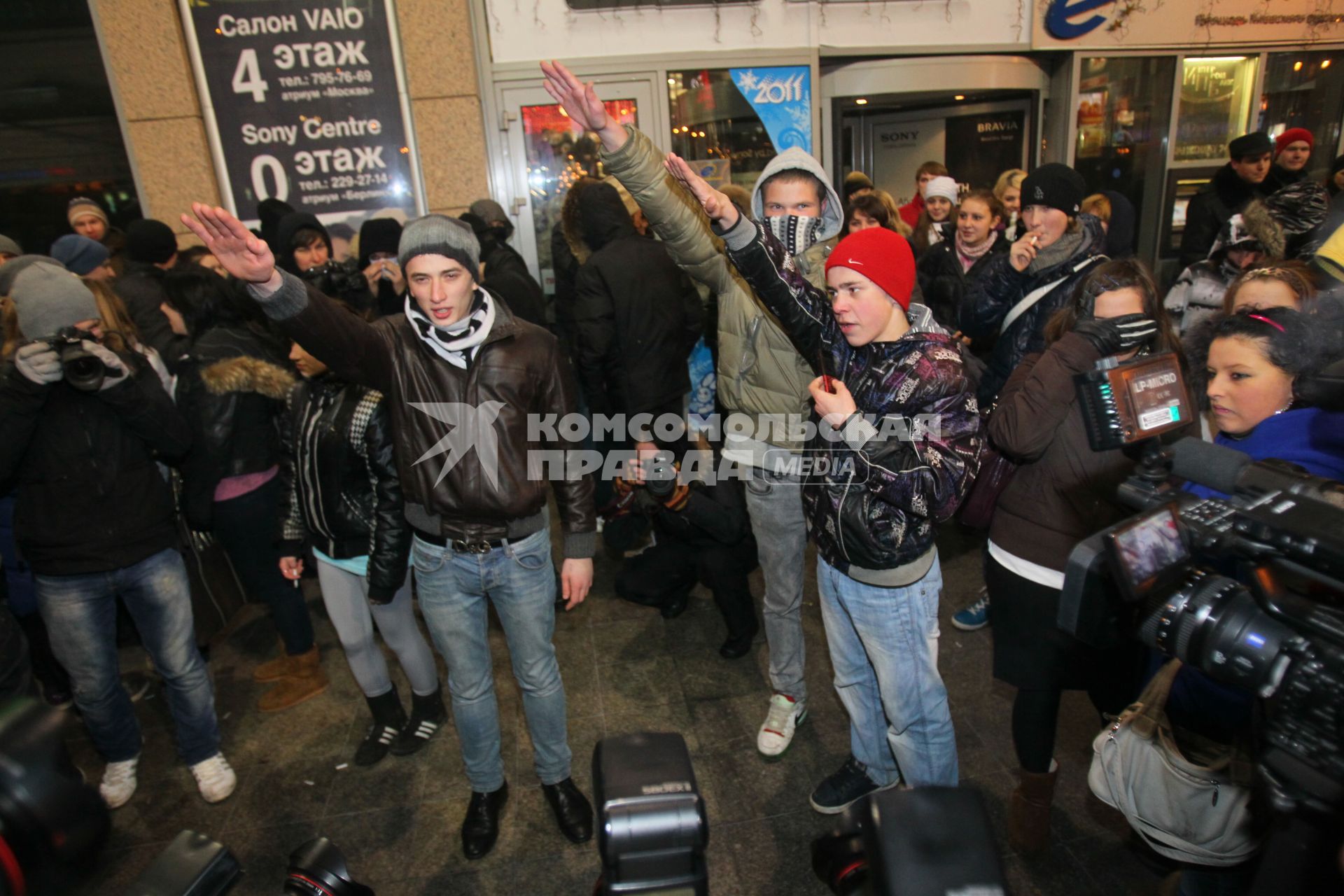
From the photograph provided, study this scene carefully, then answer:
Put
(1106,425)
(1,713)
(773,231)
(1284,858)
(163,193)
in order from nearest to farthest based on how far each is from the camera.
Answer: (1,713)
(1284,858)
(1106,425)
(773,231)
(163,193)

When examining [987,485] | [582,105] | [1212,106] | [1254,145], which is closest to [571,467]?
[582,105]

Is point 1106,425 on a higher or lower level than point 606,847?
higher

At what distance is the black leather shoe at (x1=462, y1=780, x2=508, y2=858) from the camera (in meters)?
2.52

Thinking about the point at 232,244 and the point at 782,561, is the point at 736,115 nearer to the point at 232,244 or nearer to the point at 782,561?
the point at 782,561

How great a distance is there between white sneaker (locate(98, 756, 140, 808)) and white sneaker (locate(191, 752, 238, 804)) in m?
0.24

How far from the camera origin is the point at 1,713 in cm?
93

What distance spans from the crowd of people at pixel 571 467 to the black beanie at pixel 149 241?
5.65 feet

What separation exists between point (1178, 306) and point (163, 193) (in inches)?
288

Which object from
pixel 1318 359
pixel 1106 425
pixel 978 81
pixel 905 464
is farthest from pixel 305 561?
pixel 978 81

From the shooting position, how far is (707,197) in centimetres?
203

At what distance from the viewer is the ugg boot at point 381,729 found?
3.03 meters

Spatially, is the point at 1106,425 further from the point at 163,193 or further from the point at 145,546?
the point at 163,193

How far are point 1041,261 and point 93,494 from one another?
3.62 m
